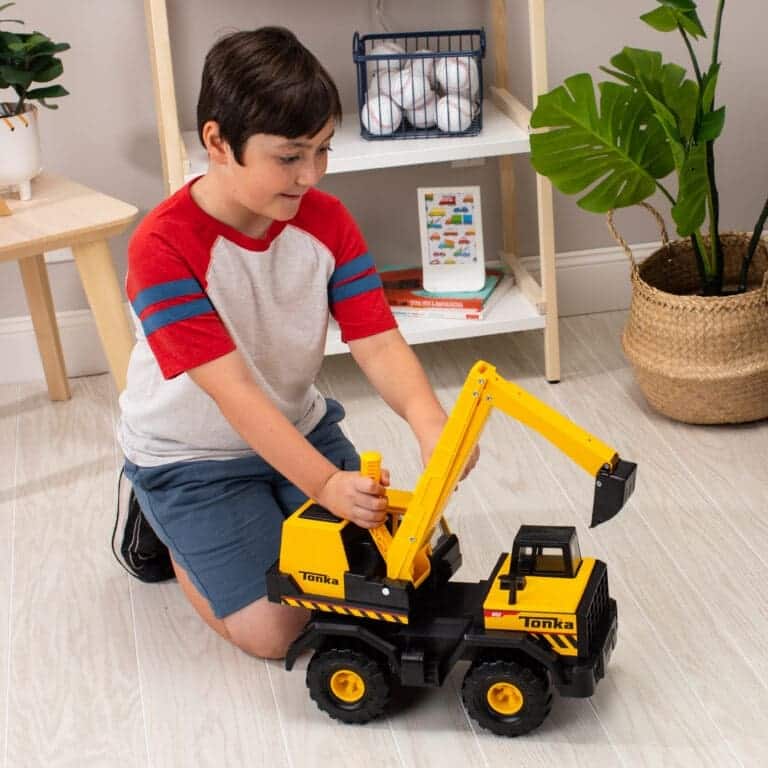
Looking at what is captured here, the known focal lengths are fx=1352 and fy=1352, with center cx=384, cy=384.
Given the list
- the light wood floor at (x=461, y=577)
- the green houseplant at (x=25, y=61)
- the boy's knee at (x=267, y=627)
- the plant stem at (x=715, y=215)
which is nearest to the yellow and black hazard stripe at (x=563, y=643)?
the light wood floor at (x=461, y=577)

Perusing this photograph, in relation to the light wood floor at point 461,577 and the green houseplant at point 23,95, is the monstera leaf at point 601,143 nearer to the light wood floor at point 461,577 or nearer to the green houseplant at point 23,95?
the light wood floor at point 461,577

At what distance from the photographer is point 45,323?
→ 97.7 inches

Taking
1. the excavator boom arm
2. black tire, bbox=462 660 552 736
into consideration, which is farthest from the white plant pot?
black tire, bbox=462 660 552 736

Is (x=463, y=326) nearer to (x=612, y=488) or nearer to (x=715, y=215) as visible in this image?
(x=715, y=215)

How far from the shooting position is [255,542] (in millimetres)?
1761

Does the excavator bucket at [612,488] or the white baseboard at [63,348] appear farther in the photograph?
the white baseboard at [63,348]

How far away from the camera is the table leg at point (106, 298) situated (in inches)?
82.0

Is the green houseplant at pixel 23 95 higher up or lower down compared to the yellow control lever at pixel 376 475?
higher up

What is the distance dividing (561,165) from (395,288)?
49 centimetres

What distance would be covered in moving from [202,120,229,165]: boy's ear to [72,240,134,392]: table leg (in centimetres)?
57

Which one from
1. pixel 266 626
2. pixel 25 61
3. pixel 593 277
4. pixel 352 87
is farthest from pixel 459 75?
pixel 266 626

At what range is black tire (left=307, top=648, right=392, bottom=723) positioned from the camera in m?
1.58

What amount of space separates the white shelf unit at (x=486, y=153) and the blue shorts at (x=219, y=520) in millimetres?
643

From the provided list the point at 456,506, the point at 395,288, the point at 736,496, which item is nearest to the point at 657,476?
the point at 736,496
